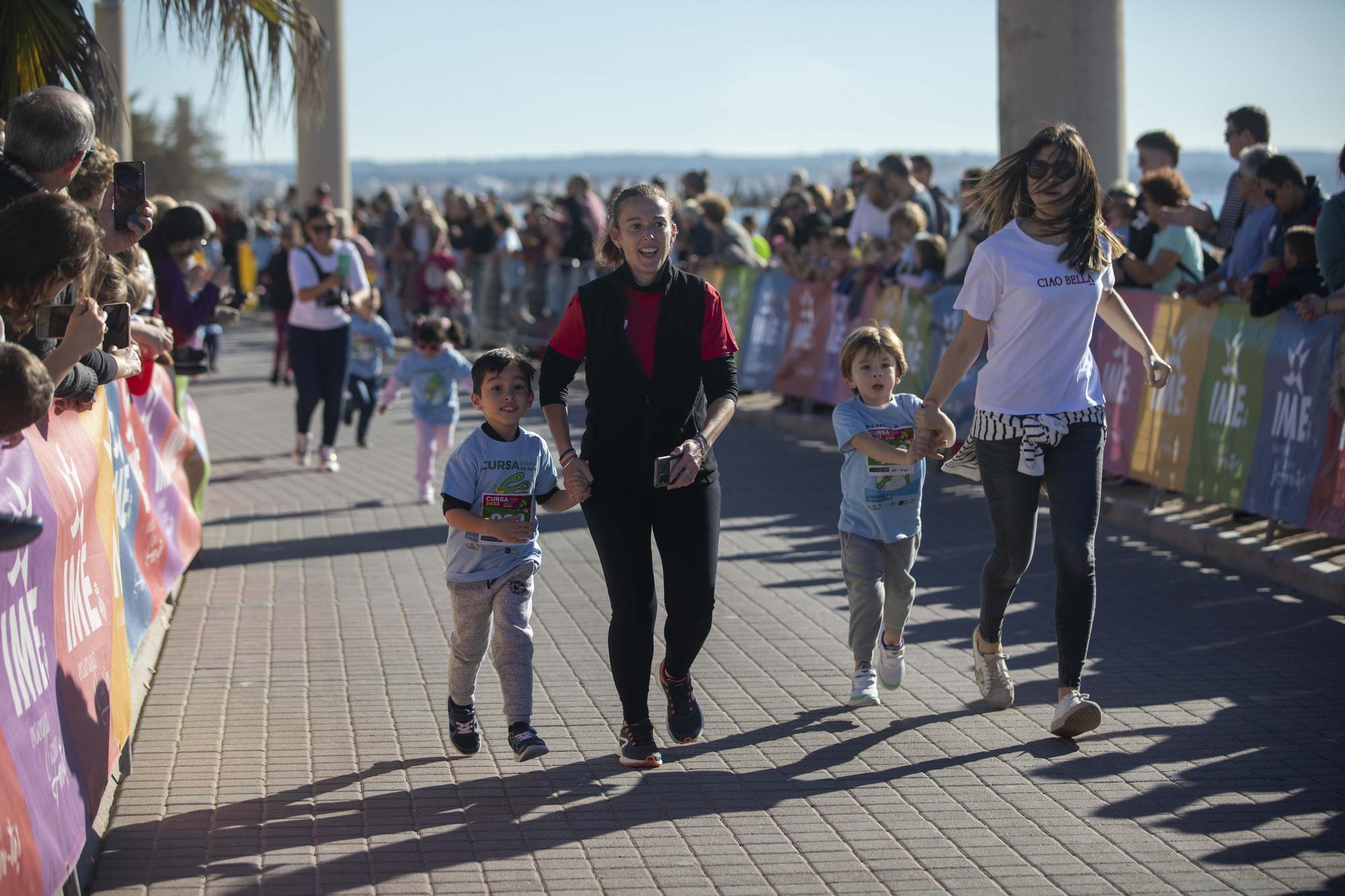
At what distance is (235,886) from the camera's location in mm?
4449

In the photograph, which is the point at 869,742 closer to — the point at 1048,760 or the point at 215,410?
the point at 1048,760

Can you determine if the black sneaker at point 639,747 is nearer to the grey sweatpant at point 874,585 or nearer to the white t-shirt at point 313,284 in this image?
the grey sweatpant at point 874,585

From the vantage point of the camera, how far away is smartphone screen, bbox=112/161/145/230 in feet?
21.5

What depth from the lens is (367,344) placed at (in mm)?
13742

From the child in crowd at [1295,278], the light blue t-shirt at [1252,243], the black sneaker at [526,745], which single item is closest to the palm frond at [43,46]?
the black sneaker at [526,745]

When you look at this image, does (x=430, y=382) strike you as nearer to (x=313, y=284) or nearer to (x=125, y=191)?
(x=313, y=284)

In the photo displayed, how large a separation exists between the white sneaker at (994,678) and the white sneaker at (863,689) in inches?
16.5

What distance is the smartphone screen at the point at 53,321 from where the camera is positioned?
4645 mm

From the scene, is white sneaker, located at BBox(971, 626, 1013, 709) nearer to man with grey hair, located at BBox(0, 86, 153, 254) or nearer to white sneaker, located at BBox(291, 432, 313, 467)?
man with grey hair, located at BBox(0, 86, 153, 254)

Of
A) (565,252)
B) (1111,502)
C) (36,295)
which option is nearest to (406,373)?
(1111,502)

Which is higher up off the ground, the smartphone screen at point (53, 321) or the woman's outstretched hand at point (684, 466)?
the smartphone screen at point (53, 321)

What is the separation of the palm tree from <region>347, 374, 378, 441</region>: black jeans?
15.5 feet

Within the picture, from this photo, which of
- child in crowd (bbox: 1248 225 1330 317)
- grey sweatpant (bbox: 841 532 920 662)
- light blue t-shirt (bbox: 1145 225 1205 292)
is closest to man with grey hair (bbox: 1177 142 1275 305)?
light blue t-shirt (bbox: 1145 225 1205 292)

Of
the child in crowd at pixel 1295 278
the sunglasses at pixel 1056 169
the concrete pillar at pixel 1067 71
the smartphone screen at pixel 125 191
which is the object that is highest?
the concrete pillar at pixel 1067 71
